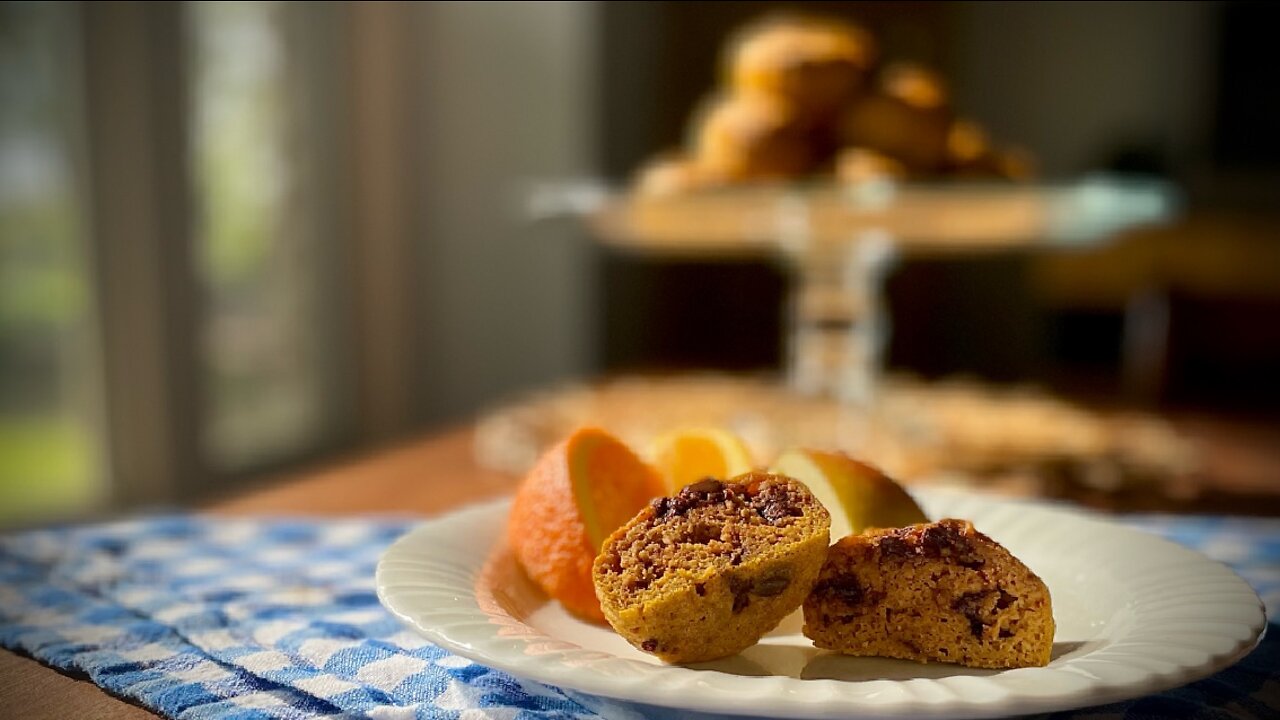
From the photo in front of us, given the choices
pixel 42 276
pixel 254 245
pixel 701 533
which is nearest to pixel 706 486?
pixel 701 533

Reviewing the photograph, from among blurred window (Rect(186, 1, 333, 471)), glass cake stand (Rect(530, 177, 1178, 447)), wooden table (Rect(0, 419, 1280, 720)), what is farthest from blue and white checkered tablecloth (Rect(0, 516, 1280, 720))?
blurred window (Rect(186, 1, 333, 471))

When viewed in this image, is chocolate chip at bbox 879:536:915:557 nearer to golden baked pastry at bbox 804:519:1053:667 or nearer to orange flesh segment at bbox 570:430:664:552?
golden baked pastry at bbox 804:519:1053:667

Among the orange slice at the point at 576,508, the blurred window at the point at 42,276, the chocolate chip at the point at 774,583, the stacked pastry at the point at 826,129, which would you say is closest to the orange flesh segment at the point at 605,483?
the orange slice at the point at 576,508

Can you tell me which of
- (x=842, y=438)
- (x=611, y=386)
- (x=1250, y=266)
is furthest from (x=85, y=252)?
(x=1250, y=266)

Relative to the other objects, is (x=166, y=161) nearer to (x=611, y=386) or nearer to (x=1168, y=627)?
(x=611, y=386)

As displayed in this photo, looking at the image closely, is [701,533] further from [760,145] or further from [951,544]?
[760,145]

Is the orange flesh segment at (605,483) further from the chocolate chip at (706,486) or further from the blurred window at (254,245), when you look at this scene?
the blurred window at (254,245)

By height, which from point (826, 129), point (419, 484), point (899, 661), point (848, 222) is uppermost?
point (826, 129)
